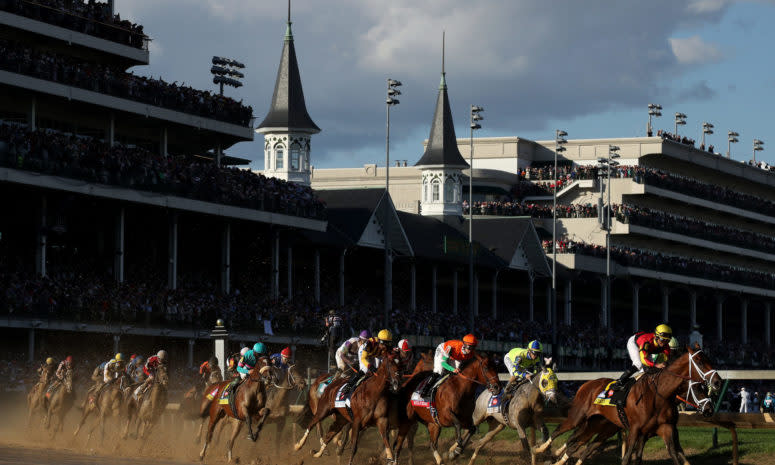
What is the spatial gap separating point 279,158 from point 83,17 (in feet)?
66.4

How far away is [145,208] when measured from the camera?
158ft

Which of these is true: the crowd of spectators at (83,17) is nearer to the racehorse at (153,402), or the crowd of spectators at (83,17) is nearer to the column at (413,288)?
the column at (413,288)

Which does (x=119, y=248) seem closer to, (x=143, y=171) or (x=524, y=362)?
(x=143, y=171)

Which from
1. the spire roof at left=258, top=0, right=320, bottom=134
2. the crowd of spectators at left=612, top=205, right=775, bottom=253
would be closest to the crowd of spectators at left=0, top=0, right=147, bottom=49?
the spire roof at left=258, top=0, right=320, bottom=134

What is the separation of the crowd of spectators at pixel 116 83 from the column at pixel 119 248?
14.0 feet

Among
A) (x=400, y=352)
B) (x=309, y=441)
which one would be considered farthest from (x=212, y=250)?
(x=400, y=352)

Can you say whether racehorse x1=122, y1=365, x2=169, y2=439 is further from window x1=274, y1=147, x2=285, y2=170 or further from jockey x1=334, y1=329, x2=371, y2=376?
window x1=274, y1=147, x2=285, y2=170

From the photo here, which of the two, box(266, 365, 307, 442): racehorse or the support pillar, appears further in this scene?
the support pillar

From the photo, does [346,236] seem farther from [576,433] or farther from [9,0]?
[576,433]

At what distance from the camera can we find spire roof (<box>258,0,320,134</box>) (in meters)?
67.2

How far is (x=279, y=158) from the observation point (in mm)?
67812

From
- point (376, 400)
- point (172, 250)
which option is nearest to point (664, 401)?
point (376, 400)

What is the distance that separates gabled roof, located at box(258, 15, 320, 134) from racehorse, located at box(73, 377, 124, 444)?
3802 cm

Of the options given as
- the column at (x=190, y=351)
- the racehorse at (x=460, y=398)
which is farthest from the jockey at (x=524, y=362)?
the column at (x=190, y=351)
